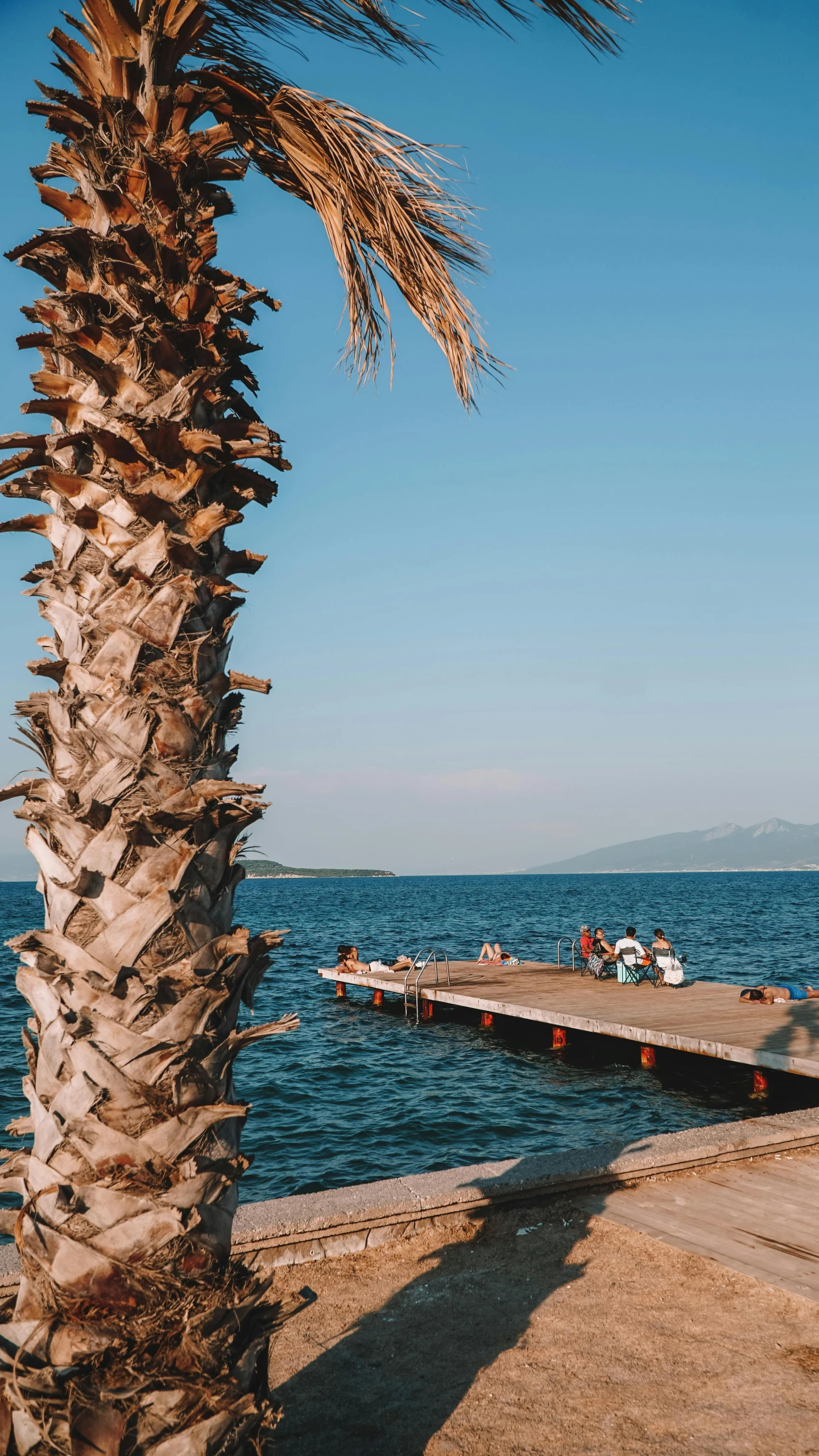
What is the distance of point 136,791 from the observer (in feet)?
8.05

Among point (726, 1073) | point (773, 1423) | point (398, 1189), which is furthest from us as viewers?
point (726, 1073)

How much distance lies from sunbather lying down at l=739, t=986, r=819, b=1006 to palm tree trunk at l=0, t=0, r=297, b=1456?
17993 millimetres

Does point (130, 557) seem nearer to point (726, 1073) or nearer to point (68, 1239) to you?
point (68, 1239)

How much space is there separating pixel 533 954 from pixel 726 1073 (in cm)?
2402

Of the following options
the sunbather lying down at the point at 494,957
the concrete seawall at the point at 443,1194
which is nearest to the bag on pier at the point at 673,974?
the sunbather lying down at the point at 494,957

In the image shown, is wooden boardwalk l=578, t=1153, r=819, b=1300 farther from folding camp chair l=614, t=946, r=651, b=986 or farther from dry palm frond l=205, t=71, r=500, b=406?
folding camp chair l=614, t=946, r=651, b=986

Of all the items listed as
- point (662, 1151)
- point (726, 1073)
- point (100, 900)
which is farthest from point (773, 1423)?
point (726, 1073)

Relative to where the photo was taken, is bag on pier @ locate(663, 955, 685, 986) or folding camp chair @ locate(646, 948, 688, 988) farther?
folding camp chair @ locate(646, 948, 688, 988)

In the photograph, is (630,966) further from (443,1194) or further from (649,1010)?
(443,1194)

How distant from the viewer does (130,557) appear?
2.54m

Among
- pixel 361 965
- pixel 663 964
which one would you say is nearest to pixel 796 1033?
pixel 663 964

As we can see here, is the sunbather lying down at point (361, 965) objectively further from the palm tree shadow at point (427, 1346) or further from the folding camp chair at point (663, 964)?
the palm tree shadow at point (427, 1346)

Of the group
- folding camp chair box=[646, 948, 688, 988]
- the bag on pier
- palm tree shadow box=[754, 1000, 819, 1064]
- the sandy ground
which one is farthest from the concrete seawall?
folding camp chair box=[646, 948, 688, 988]

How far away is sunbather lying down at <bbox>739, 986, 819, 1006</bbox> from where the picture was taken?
61.1ft
